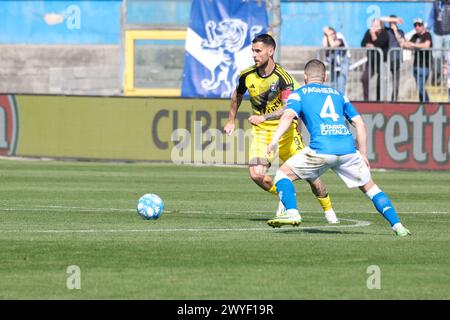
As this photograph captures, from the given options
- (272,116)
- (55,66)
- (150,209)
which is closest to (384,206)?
(272,116)

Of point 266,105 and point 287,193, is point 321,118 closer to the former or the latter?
point 287,193

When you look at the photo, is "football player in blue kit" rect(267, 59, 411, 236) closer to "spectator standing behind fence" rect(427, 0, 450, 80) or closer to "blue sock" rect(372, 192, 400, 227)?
"blue sock" rect(372, 192, 400, 227)

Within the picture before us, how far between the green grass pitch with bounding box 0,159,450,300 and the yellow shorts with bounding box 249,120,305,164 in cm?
79

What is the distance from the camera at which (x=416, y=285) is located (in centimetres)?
1068

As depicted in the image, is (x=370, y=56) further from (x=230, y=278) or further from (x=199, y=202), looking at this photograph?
(x=230, y=278)

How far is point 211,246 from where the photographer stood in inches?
516

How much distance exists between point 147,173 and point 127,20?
542 inches

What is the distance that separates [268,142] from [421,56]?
12.9 meters

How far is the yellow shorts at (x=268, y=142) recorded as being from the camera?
16578 mm

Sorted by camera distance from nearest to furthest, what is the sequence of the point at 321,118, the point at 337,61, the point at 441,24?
the point at 321,118 → the point at 337,61 → the point at 441,24

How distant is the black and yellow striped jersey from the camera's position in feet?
54.0

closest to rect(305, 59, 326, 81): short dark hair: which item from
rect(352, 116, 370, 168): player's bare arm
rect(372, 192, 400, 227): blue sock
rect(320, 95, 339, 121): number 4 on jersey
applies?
rect(320, 95, 339, 121): number 4 on jersey
